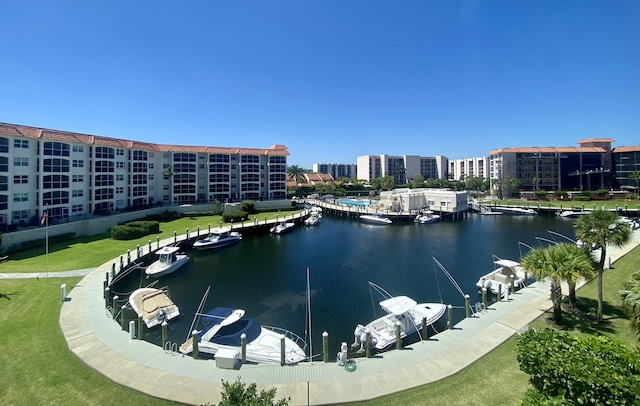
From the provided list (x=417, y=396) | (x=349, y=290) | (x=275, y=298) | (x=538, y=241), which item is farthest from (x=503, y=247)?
(x=417, y=396)

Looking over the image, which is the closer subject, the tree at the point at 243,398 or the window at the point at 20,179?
the tree at the point at 243,398

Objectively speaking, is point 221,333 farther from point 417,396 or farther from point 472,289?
point 472,289

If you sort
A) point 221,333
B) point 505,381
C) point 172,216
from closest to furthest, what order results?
point 505,381 → point 221,333 → point 172,216

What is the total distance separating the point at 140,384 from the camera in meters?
12.7

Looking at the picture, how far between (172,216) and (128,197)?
33.2ft

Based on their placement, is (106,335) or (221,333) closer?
(106,335)

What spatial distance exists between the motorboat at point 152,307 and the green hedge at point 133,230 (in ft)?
82.9

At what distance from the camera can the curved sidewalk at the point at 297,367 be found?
12328mm

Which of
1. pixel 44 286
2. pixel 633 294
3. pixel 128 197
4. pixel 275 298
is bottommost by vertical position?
pixel 275 298

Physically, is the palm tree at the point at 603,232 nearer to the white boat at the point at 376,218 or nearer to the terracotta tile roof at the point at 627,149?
the white boat at the point at 376,218

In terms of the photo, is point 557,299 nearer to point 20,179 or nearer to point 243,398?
point 243,398

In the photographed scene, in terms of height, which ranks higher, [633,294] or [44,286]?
[633,294]

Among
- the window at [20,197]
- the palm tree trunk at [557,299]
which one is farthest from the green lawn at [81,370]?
the window at [20,197]

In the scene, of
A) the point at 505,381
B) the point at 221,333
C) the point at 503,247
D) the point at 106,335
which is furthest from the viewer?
the point at 503,247
